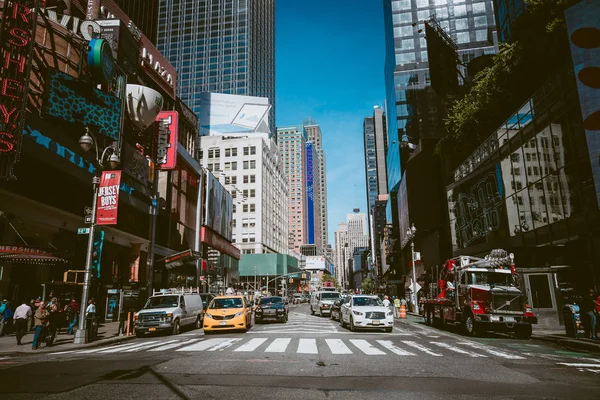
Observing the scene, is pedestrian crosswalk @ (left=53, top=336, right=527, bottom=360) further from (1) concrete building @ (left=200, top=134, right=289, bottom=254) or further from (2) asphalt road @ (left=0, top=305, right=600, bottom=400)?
(1) concrete building @ (left=200, top=134, right=289, bottom=254)

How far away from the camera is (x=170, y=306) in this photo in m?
19.5

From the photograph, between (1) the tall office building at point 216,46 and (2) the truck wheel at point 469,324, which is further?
(1) the tall office building at point 216,46

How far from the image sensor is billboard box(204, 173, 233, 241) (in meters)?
52.8

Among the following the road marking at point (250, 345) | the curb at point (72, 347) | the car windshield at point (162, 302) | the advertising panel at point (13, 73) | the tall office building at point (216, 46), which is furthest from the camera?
the tall office building at point (216, 46)

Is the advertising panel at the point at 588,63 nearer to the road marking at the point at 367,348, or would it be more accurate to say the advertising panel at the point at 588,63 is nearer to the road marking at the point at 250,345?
the road marking at the point at 367,348

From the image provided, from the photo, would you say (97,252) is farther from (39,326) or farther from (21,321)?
(39,326)

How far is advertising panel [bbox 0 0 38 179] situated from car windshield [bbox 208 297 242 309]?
10172 mm

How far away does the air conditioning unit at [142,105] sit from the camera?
2992cm

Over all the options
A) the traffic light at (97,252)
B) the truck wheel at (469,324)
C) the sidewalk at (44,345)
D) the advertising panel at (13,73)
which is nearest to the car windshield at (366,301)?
the truck wheel at (469,324)

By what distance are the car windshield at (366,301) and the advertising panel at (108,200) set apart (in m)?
12.7

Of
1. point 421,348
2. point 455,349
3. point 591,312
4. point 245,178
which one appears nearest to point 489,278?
point 591,312

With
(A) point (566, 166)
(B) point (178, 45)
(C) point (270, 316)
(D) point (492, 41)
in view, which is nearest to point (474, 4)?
(D) point (492, 41)

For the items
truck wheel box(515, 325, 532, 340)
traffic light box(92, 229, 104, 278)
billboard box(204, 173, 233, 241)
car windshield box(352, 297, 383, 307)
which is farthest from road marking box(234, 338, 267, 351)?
billboard box(204, 173, 233, 241)

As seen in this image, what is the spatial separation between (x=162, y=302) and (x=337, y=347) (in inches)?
429
